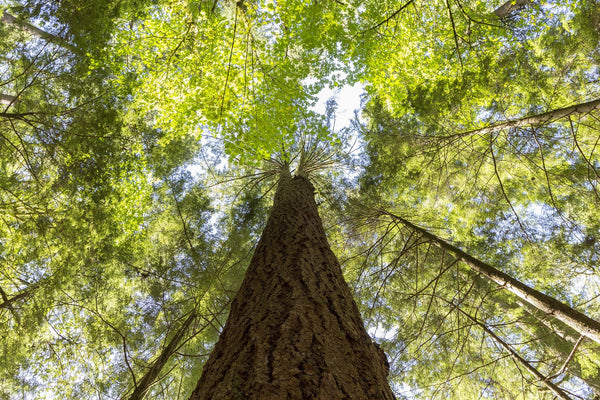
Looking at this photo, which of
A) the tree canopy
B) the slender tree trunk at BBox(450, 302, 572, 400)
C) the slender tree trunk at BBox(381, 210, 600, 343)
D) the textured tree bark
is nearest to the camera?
the textured tree bark

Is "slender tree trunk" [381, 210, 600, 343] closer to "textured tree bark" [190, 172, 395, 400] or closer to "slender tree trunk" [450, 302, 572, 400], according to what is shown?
"slender tree trunk" [450, 302, 572, 400]

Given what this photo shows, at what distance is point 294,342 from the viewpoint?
1.44 m

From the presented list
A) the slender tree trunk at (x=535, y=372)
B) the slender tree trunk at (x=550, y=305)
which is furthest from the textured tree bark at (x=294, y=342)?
the slender tree trunk at (x=550, y=305)

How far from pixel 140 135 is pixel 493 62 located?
797 centimetres

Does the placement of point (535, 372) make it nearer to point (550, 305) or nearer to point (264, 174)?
point (550, 305)

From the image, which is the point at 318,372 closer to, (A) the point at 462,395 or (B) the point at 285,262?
(B) the point at 285,262

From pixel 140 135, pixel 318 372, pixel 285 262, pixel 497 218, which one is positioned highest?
pixel 140 135

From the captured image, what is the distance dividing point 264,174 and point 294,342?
23.8 feet

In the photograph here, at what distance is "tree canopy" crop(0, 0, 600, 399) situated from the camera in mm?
4906

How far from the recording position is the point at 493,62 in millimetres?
5977

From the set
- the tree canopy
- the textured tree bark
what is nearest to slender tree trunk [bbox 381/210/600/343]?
the tree canopy

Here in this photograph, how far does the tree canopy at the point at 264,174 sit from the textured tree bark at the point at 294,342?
178 cm

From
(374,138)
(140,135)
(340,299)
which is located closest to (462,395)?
(340,299)

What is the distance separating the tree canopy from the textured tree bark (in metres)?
1.78
